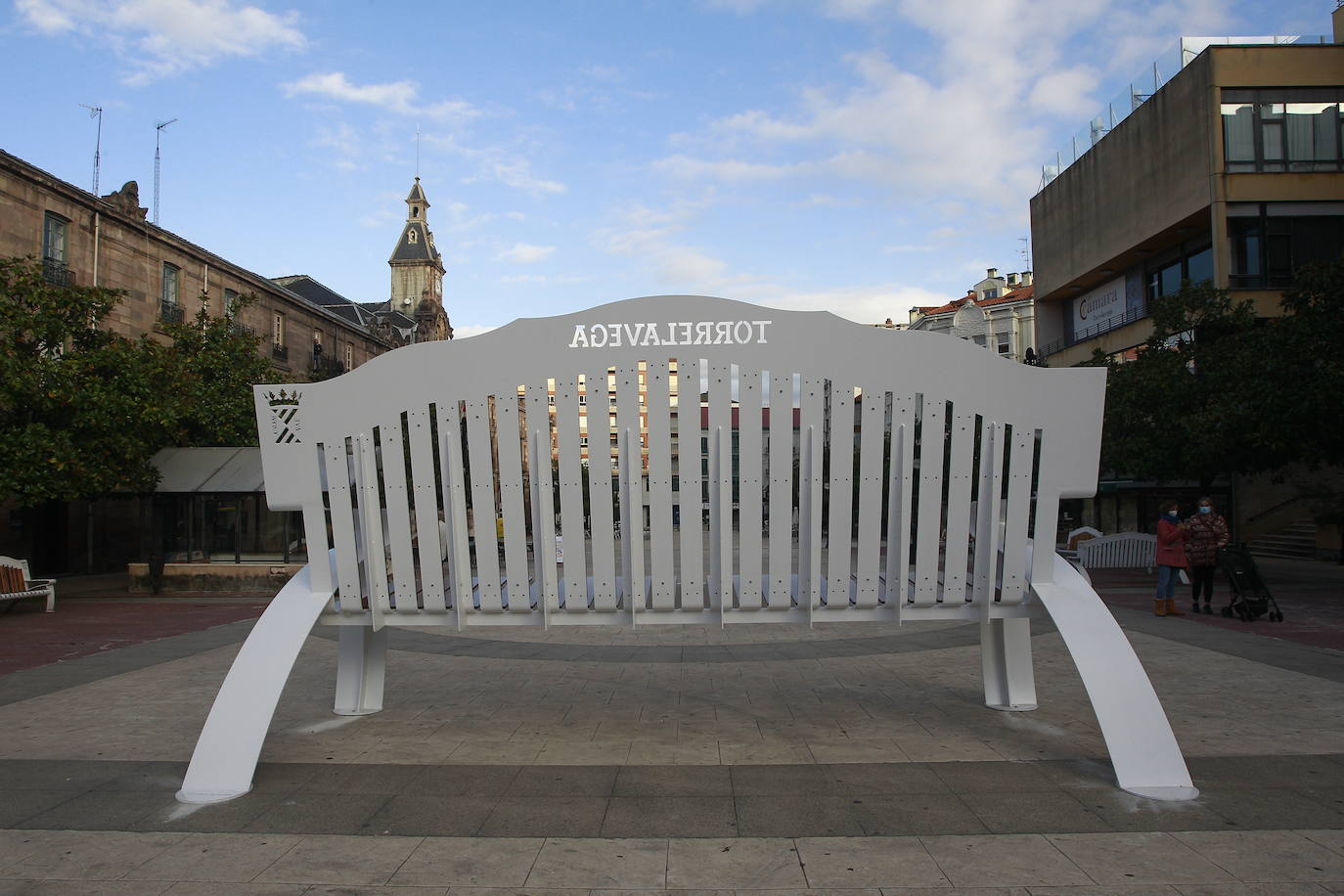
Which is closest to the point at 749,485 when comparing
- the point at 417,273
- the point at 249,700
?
the point at 249,700

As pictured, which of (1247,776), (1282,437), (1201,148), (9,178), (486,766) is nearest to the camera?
(1247,776)

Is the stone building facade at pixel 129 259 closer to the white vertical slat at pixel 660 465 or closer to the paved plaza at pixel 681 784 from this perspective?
the paved plaza at pixel 681 784

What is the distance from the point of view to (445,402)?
227 inches

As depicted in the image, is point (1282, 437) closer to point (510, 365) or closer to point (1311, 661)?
point (1311, 661)

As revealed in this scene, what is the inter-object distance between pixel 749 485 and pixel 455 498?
69.3 inches

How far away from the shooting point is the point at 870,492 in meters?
5.78

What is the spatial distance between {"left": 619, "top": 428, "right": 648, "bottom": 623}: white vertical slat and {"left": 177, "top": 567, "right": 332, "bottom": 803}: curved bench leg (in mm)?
1860

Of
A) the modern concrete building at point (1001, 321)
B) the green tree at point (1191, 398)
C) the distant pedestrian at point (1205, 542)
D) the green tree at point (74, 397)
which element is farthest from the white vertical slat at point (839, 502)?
the modern concrete building at point (1001, 321)

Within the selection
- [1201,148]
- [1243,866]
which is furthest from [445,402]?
[1201,148]

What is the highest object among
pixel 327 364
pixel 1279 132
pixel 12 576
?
pixel 1279 132

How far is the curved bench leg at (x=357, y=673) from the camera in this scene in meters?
7.27

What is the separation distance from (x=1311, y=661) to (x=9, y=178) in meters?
28.8

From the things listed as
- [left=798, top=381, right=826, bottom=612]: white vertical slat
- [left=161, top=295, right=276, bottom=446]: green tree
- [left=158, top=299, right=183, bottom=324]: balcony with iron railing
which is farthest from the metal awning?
[left=798, top=381, right=826, bottom=612]: white vertical slat

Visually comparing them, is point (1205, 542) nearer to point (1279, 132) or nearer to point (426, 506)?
point (426, 506)
